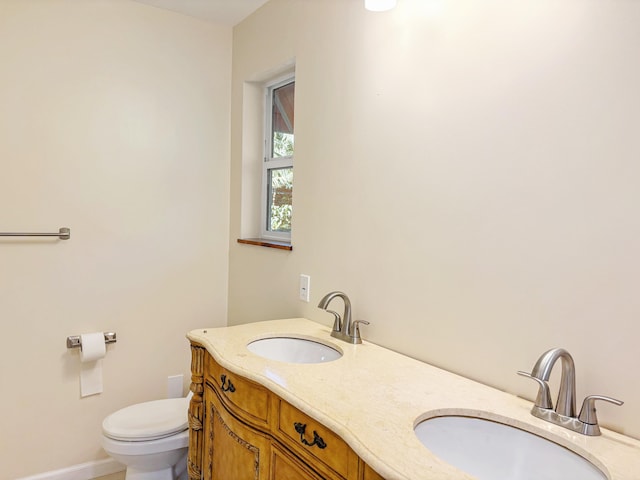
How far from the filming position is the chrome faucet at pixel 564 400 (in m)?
0.92

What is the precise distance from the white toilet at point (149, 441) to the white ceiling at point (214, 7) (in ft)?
6.78

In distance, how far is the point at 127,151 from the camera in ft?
7.50

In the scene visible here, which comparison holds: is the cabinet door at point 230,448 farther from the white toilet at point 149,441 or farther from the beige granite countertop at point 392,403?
the white toilet at point 149,441

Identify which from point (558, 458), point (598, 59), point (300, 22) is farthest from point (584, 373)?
point (300, 22)

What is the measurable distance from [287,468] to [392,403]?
336 millimetres

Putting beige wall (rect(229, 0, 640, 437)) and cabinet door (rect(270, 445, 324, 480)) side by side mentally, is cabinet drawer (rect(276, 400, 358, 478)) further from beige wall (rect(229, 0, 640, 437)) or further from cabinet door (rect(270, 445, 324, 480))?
beige wall (rect(229, 0, 640, 437))

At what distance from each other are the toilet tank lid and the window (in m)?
1.00

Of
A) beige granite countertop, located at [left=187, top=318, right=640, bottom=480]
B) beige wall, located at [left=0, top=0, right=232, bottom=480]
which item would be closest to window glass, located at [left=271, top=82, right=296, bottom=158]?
beige wall, located at [left=0, top=0, right=232, bottom=480]

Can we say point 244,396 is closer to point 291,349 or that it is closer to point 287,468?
point 287,468

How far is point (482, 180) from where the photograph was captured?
3.99ft

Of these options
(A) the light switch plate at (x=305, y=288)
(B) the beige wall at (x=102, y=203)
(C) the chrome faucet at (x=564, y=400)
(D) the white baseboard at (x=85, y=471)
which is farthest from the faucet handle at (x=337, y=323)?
(D) the white baseboard at (x=85, y=471)

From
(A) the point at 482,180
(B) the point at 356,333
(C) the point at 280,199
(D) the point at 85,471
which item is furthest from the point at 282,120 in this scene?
(D) the point at 85,471

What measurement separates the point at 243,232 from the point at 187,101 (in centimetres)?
80

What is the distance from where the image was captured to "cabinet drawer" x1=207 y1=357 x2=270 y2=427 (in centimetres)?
123
